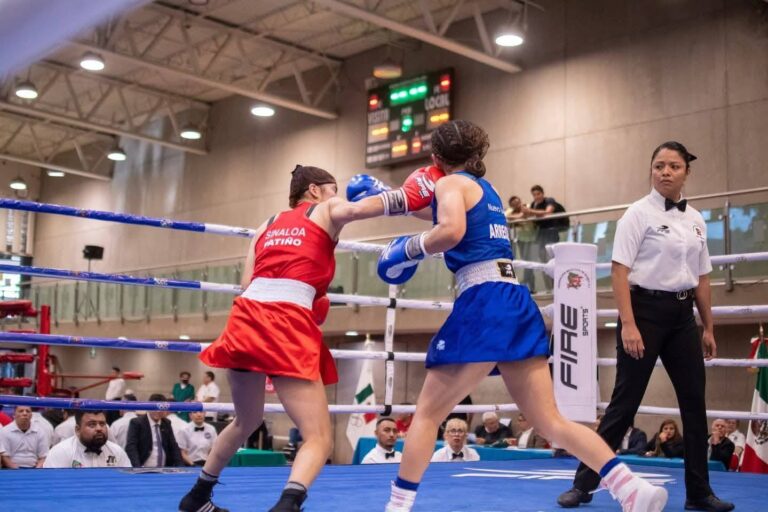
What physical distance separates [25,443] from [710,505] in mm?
5026

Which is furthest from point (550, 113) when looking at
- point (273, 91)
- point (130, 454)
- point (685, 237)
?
point (685, 237)

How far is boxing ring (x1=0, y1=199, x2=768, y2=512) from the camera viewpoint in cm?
293

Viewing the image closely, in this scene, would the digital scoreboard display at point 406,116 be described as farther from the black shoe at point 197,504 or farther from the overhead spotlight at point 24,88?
the overhead spotlight at point 24,88

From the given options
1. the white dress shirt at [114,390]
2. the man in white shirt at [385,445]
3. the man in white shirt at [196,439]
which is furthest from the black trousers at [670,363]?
the white dress shirt at [114,390]

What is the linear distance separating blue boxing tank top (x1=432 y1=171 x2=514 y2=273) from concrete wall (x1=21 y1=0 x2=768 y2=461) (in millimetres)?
9034

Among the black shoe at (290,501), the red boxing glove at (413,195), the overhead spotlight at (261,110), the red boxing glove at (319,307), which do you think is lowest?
the black shoe at (290,501)

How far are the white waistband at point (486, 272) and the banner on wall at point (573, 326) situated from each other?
1.79 meters

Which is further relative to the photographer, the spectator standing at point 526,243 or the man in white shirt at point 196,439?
the spectator standing at point 526,243

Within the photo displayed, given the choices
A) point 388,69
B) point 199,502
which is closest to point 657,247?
point 199,502

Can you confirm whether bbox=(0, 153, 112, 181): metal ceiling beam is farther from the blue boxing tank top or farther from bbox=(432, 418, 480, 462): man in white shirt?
the blue boxing tank top

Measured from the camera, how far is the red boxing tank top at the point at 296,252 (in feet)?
8.48

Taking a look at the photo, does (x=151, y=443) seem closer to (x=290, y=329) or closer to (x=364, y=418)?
(x=290, y=329)

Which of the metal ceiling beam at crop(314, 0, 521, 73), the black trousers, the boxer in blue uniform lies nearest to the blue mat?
the black trousers

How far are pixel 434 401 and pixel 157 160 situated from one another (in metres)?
18.5
